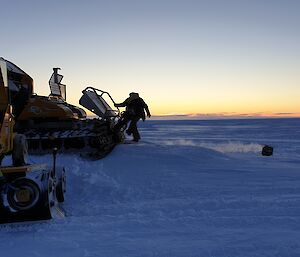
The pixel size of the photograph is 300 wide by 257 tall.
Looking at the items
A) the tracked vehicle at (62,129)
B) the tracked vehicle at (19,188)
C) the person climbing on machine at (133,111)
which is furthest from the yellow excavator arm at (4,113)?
the person climbing on machine at (133,111)

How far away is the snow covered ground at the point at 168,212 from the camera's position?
4711 millimetres

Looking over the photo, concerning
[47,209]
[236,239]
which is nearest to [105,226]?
[47,209]

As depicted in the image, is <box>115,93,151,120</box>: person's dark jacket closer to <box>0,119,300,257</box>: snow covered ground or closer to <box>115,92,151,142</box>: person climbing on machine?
<box>115,92,151,142</box>: person climbing on machine

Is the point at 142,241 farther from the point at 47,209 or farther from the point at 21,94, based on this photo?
the point at 21,94

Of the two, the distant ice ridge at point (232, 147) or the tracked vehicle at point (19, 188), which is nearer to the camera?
the tracked vehicle at point (19, 188)

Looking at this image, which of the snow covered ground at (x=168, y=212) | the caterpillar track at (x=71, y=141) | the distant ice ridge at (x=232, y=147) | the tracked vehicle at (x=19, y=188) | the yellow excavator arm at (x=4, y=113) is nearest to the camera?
the snow covered ground at (x=168, y=212)

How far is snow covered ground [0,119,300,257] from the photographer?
185 inches

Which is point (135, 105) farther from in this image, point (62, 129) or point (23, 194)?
point (23, 194)

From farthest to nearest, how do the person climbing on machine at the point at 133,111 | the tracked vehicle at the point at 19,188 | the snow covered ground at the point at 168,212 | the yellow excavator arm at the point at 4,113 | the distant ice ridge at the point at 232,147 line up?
the distant ice ridge at the point at 232,147, the person climbing on machine at the point at 133,111, the yellow excavator arm at the point at 4,113, the tracked vehicle at the point at 19,188, the snow covered ground at the point at 168,212

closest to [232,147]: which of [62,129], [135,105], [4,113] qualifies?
[135,105]

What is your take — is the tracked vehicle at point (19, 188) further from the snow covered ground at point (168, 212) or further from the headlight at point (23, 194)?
the snow covered ground at point (168, 212)

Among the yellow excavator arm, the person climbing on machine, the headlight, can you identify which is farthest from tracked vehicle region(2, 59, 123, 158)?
the headlight

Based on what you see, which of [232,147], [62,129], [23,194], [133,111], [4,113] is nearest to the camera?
[23,194]

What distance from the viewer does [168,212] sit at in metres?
6.36
